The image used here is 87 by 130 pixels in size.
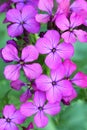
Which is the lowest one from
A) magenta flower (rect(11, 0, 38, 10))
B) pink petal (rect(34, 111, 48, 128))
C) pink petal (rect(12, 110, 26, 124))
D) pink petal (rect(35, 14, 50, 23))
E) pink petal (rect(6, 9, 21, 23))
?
pink petal (rect(34, 111, 48, 128))

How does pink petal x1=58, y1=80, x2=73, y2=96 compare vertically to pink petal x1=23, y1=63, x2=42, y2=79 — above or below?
below

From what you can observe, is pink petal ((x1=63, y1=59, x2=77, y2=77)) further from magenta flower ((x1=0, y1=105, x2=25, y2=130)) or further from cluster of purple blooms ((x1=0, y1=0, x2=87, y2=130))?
magenta flower ((x1=0, y1=105, x2=25, y2=130))

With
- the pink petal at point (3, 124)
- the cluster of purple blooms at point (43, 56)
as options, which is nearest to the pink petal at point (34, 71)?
the cluster of purple blooms at point (43, 56)

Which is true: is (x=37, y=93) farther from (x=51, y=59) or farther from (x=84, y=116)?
(x=84, y=116)

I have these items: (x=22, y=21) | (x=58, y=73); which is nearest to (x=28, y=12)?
(x=22, y=21)

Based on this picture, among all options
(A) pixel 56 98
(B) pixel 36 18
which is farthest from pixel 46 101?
(B) pixel 36 18

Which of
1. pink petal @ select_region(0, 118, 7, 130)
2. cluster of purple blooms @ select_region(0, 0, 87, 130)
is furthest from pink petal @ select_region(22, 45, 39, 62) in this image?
pink petal @ select_region(0, 118, 7, 130)

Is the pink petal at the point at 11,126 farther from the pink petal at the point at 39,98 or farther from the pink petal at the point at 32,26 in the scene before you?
the pink petal at the point at 32,26
